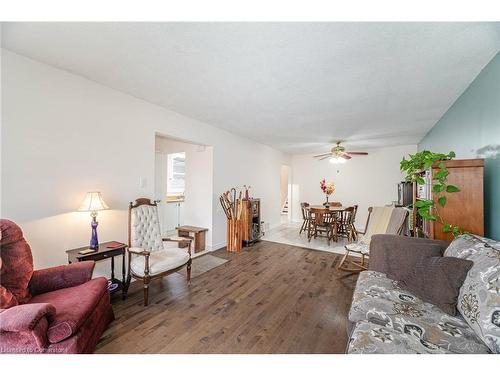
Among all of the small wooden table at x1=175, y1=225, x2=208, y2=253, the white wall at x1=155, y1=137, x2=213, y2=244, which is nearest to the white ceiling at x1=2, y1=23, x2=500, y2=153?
the white wall at x1=155, y1=137, x2=213, y2=244

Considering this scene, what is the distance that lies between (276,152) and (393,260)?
491cm

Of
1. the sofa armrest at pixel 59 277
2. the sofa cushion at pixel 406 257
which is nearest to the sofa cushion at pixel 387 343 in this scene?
the sofa cushion at pixel 406 257

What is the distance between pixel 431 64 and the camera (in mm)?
1933

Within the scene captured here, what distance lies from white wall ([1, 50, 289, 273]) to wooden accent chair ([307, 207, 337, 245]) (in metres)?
3.60

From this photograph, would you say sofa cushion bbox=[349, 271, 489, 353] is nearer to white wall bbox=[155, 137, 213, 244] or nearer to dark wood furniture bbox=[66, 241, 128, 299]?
dark wood furniture bbox=[66, 241, 128, 299]

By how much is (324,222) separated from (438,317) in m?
3.59

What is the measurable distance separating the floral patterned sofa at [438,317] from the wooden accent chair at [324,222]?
3108 mm

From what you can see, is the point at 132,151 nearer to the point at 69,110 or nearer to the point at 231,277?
the point at 69,110

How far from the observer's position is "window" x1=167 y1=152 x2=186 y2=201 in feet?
17.8

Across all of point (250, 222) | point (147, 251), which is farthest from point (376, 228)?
point (147, 251)

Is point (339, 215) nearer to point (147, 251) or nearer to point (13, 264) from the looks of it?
point (147, 251)

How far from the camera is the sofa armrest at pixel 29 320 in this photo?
3.77 feet

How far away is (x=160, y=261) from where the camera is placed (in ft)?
7.75
